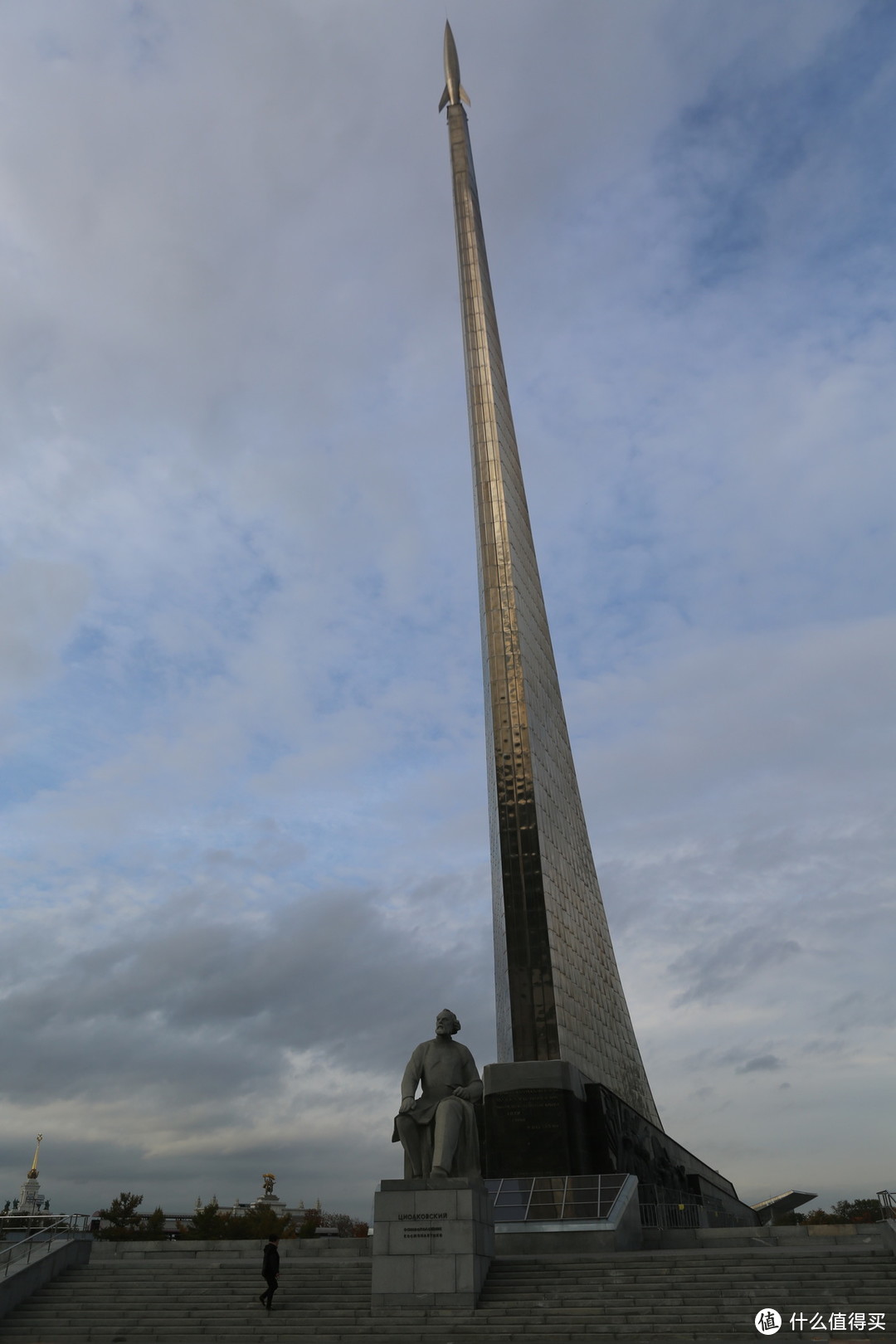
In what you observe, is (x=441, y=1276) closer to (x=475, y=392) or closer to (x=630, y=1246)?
(x=630, y=1246)

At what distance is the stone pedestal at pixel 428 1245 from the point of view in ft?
29.8

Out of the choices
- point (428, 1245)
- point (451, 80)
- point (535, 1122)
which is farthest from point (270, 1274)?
point (451, 80)

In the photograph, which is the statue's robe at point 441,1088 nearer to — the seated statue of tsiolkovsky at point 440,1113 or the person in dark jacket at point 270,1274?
the seated statue of tsiolkovsky at point 440,1113

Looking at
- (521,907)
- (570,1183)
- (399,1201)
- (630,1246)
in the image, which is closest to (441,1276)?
(399,1201)

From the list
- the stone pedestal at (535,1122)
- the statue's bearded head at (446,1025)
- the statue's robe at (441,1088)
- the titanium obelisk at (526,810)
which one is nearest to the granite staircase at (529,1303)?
the statue's robe at (441,1088)

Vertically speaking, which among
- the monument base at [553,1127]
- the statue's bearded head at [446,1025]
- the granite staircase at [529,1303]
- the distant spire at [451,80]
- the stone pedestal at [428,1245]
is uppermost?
the distant spire at [451,80]

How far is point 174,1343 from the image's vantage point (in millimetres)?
8641

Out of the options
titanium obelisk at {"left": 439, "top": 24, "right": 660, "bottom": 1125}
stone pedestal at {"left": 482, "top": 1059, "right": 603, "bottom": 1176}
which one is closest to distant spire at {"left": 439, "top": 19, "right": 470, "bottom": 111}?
titanium obelisk at {"left": 439, "top": 24, "right": 660, "bottom": 1125}

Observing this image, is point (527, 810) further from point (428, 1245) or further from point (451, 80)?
point (451, 80)

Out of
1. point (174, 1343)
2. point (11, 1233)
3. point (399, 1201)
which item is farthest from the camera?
point (11, 1233)

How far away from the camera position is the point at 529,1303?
8836 millimetres

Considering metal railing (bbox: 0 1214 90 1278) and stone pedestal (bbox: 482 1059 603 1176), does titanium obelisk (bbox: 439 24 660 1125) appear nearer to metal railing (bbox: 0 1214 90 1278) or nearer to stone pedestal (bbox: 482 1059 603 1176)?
stone pedestal (bbox: 482 1059 603 1176)

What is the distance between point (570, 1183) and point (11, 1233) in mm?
7455

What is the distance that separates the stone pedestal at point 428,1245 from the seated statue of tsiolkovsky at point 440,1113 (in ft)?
1.00
